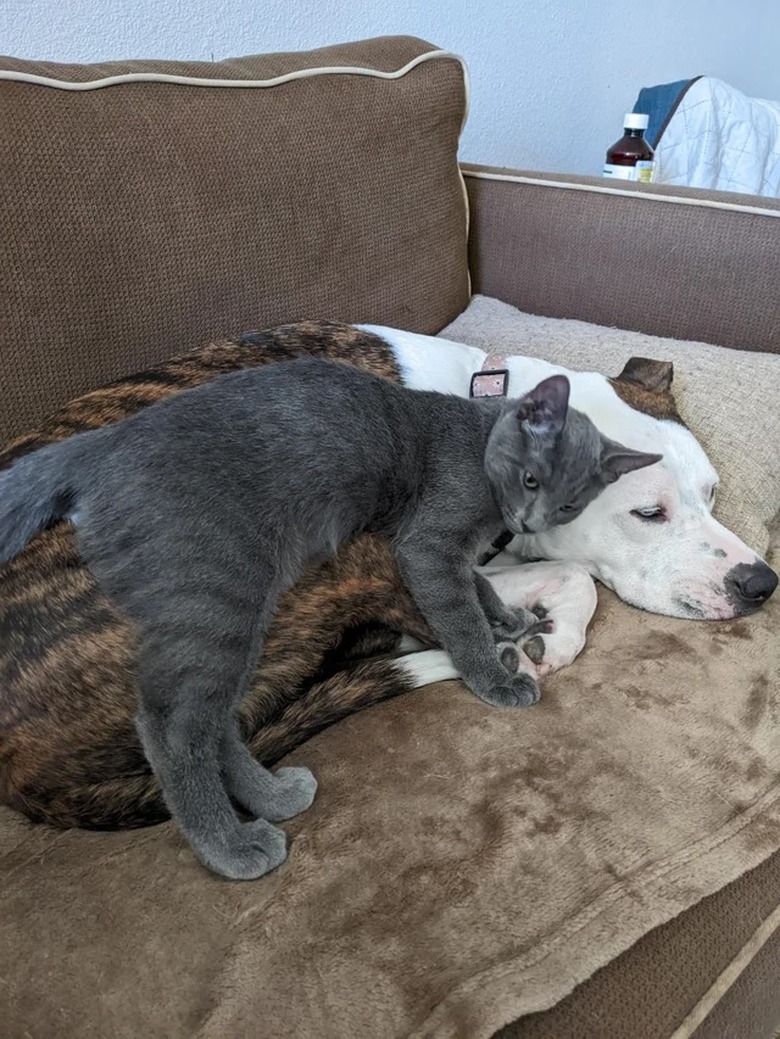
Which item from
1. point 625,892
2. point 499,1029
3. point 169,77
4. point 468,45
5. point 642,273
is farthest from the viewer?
point 468,45

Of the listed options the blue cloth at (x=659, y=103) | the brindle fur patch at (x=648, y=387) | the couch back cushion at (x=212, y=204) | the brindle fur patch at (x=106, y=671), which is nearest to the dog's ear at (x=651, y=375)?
the brindle fur patch at (x=648, y=387)

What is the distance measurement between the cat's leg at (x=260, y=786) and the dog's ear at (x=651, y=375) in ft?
2.90

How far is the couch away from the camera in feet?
2.50

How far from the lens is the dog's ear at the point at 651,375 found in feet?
4.67

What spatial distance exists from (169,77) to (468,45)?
1.24 metres

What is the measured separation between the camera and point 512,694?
107 cm

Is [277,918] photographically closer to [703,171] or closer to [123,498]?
[123,498]

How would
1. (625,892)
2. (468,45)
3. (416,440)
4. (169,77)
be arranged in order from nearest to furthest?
(625,892) < (416,440) < (169,77) < (468,45)

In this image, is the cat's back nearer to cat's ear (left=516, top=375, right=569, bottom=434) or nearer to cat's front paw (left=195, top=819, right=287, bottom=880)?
cat's ear (left=516, top=375, right=569, bottom=434)

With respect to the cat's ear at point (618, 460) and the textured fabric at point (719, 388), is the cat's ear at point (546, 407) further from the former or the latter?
the textured fabric at point (719, 388)

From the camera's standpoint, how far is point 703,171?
8.58ft

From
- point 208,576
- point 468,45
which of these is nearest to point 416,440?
point 208,576

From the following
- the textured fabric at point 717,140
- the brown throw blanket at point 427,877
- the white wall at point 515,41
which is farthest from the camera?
the textured fabric at point 717,140

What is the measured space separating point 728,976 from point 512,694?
1.23ft
